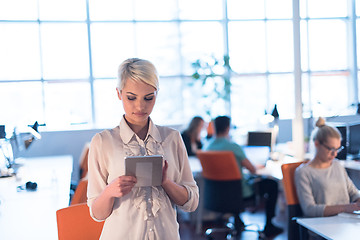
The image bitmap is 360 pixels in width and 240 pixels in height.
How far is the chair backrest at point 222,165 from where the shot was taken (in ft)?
13.3

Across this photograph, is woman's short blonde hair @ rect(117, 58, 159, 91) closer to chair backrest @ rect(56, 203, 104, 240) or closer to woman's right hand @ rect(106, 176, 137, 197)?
woman's right hand @ rect(106, 176, 137, 197)

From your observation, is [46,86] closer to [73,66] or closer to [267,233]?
[73,66]

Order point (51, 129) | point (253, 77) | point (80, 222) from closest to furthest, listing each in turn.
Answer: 1. point (80, 222)
2. point (51, 129)
3. point (253, 77)

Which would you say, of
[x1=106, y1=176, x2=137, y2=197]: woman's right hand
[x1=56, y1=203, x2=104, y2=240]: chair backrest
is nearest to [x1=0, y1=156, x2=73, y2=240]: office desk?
[x1=56, y1=203, x2=104, y2=240]: chair backrest

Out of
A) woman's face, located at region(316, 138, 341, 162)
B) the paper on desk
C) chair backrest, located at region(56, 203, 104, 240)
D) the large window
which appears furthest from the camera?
the large window

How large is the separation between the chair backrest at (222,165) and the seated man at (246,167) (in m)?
0.29

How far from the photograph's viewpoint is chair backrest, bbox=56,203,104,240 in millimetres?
1946

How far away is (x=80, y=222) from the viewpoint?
6.53ft

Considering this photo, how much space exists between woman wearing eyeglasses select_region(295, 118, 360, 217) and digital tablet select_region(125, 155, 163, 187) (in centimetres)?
165

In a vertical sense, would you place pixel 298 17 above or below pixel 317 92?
above

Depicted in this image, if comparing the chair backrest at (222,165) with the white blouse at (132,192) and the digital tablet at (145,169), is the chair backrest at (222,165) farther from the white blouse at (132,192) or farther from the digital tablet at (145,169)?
the digital tablet at (145,169)

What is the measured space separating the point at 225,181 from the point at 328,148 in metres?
1.41

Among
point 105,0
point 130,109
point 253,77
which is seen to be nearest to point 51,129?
point 105,0

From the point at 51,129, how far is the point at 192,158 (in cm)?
278
